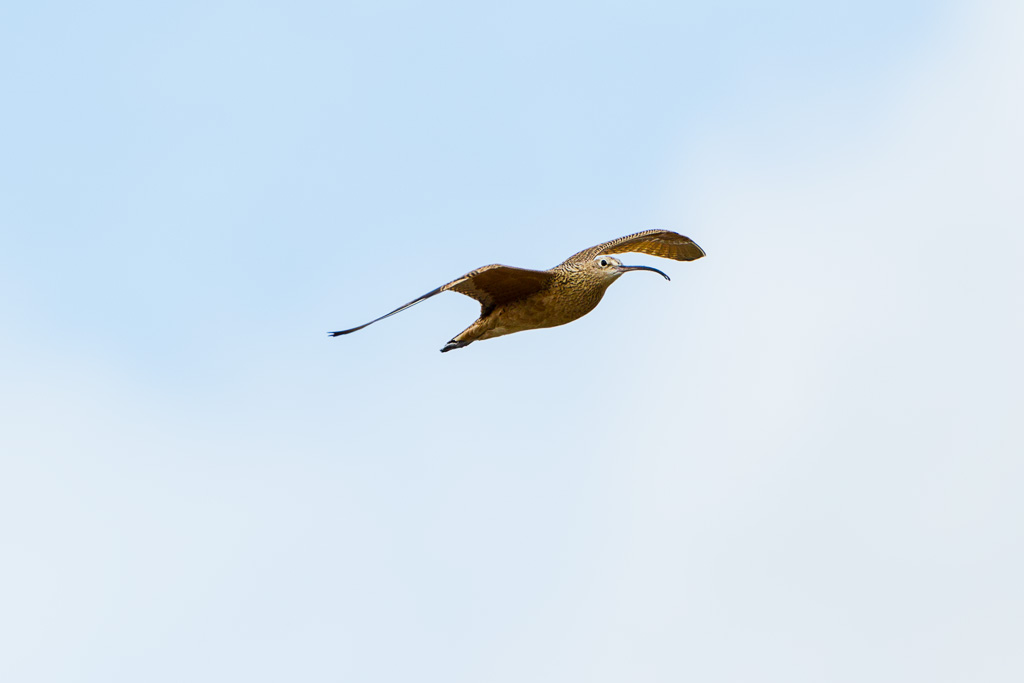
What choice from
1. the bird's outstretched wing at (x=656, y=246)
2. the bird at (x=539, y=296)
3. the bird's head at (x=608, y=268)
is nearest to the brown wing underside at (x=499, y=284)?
the bird at (x=539, y=296)

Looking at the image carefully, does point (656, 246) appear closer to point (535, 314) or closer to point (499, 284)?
point (535, 314)

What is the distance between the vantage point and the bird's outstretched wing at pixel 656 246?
21250mm

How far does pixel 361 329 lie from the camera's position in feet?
49.5

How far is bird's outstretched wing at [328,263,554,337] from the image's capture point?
674 inches

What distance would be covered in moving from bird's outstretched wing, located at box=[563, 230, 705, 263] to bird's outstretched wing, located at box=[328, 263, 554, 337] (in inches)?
85.1

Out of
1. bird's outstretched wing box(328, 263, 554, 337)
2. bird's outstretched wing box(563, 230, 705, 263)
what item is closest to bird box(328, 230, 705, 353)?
bird's outstretched wing box(328, 263, 554, 337)

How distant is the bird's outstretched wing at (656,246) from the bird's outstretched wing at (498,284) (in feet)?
7.09

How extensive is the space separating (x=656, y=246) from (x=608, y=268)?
3.74 m

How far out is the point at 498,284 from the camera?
18.0 m

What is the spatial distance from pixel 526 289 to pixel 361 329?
395 cm

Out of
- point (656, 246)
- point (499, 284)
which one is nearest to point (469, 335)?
point (499, 284)

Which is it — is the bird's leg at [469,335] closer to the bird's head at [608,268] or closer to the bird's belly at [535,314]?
the bird's belly at [535,314]

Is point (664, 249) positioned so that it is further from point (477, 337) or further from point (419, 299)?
point (419, 299)

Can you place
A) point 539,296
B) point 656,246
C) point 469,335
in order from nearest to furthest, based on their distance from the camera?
1. point 539,296
2. point 469,335
3. point 656,246
